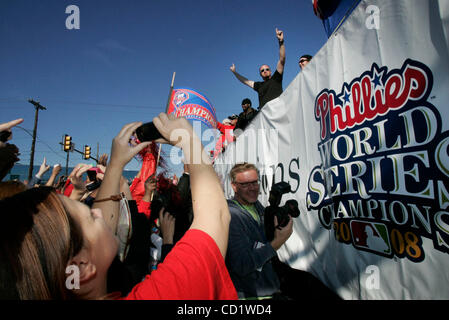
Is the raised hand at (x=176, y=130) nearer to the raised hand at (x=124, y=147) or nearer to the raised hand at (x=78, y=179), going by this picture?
the raised hand at (x=124, y=147)

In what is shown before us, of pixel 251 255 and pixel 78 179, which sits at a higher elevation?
pixel 78 179

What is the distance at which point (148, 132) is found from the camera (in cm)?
91

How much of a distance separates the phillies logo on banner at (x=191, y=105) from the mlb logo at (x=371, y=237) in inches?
112

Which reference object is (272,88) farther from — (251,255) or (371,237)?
(251,255)

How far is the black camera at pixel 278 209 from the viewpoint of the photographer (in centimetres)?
148

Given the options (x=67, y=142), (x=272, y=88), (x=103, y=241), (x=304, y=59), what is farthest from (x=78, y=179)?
(x=67, y=142)

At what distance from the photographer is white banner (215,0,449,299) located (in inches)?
46.9

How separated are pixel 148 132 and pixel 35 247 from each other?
1.70 feet

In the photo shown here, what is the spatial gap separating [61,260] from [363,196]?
1.85m

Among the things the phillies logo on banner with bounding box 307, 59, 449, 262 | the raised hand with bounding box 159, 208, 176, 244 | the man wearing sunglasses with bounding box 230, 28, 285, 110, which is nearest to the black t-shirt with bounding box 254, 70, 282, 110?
the man wearing sunglasses with bounding box 230, 28, 285, 110

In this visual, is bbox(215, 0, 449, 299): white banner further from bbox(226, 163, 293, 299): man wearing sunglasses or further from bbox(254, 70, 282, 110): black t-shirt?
bbox(254, 70, 282, 110): black t-shirt

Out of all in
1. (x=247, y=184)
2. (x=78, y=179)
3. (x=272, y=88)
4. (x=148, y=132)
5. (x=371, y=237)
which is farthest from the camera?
(x=272, y=88)

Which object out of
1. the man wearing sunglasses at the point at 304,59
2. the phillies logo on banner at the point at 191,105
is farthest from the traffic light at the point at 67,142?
the man wearing sunglasses at the point at 304,59

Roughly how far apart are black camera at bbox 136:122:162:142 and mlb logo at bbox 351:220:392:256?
1614mm
